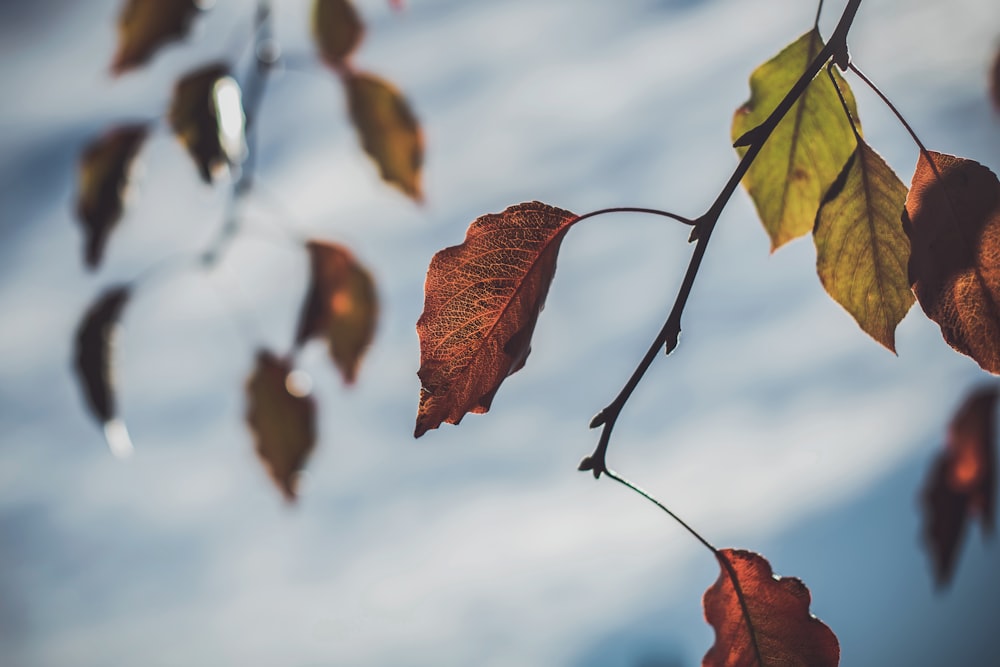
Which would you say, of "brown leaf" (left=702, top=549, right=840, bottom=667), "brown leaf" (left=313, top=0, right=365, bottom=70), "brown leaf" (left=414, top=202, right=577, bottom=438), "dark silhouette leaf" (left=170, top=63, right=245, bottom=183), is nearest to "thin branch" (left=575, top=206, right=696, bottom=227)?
"brown leaf" (left=414, top=202, right=577, bottom=438)

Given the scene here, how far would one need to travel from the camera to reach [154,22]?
0.64 meters

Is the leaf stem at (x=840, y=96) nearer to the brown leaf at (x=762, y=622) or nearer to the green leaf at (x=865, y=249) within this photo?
the green leaf at (x=865, y=249)

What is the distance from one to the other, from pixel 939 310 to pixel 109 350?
662mm

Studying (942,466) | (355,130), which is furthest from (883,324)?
(355,130)

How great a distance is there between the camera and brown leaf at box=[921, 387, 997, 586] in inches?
28.1

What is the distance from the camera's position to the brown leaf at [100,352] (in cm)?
67

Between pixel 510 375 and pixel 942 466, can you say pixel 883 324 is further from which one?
pixel 942 466

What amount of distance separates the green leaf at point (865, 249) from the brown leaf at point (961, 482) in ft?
1.27

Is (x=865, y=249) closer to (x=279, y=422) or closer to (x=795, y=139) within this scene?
(x=795, y=139)

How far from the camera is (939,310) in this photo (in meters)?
0.34

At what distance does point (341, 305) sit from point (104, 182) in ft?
0.81

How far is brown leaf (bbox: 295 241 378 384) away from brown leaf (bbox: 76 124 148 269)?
7.7 inches

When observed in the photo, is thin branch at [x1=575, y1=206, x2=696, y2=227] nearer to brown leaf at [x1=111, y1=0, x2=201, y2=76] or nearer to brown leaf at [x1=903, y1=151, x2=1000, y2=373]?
brown leaf at [x1=903, y1=151, x2=1000, y2=373]

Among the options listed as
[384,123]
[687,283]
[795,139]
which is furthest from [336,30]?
[687,283]
